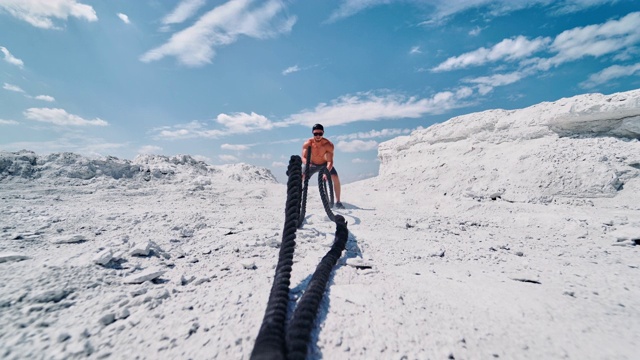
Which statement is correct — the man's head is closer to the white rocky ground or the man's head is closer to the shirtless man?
the shirtless man

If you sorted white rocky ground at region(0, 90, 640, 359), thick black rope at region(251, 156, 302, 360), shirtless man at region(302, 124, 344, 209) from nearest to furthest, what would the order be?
thick black rope at region(251, 156, 302, 360)
white rocky ground at region(0, 90, 640, 359)
shirtless man at region(302, 124, 344, 209)

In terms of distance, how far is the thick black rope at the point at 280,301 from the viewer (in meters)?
1.29

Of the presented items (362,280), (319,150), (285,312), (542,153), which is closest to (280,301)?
(285,312)

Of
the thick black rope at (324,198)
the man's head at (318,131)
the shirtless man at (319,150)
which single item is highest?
the man's head at (318,131)

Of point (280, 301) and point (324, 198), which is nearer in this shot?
point (280, 301)

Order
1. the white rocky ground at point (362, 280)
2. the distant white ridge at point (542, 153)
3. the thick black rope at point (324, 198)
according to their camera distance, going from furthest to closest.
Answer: the distant white ridge at point (542, 153) → the thick black rope at point (324, 198) → the white rocky ground at point (362, 280)

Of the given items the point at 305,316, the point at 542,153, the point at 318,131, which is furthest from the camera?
the point at 542,153

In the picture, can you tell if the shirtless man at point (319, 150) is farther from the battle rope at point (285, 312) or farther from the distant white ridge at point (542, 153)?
the distant white ridge at point (542, 153)

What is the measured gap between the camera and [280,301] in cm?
166

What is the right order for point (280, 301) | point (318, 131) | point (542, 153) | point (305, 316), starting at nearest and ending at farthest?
1. point (305, 316)
2. point (280, 301)
3. point (318, 131)
4. point (542, 153)

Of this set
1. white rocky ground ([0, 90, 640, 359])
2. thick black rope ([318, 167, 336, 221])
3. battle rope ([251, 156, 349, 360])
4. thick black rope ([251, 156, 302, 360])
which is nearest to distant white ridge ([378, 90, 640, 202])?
white rocky ground ([0, 90, 640, 359])

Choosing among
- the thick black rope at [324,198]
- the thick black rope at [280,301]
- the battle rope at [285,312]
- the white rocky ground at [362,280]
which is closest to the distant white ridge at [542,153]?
the white rocky ground at [362,280]

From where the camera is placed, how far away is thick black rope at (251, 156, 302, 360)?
1.29 meters

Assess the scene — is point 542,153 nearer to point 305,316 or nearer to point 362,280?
point 362,280
